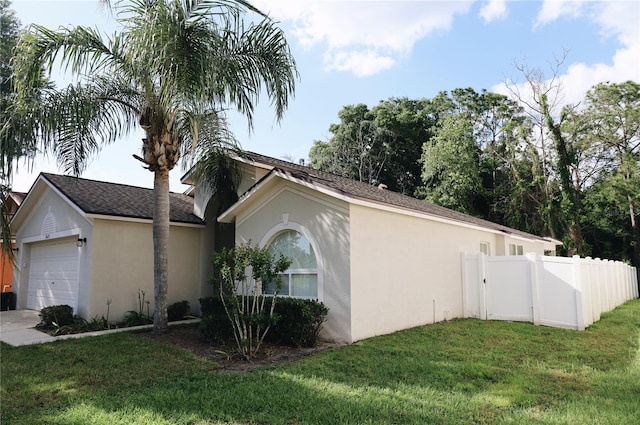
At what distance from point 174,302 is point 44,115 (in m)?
7.01

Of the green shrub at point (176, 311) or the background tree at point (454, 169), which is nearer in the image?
the green shrub at point (176, 311)

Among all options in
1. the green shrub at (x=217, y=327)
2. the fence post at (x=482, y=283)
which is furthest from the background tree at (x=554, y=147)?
the green shrub at (x=217, y=327)

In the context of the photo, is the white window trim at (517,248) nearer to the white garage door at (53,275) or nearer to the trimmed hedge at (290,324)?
the trimmed hedge at (290,324)


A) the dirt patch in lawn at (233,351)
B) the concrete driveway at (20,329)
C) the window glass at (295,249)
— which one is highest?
the window glass at (295,249)

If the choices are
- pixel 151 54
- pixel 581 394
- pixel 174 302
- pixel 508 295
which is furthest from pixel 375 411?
pixel 174 302

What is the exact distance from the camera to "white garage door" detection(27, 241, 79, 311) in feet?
42.9

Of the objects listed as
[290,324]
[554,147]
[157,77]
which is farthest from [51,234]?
[554,147]

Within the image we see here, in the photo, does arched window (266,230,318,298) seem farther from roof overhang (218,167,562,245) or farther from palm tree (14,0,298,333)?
palm tree (14,0,298,333)

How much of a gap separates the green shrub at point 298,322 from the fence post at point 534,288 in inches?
249

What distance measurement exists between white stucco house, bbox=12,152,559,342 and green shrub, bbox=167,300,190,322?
0.71 metres

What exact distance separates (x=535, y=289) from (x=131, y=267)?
1204 cm

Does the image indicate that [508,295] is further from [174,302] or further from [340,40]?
[174,302]

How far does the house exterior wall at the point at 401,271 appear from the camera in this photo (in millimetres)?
9328

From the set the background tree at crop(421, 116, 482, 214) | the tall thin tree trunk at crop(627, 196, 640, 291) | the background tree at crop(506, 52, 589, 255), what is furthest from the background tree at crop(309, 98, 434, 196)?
the tall thin tree trunk at crop(627, 196, 640, 291)
